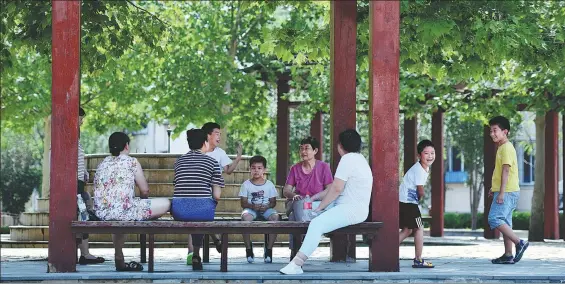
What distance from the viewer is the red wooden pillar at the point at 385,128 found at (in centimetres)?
1207

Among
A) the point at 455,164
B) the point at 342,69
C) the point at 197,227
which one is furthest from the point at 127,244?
the point at 455,164

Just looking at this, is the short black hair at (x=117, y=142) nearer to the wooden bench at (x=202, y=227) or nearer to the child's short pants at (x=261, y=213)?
the wooden bench at (x=202, y=227)

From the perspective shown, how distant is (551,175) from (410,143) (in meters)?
3.23

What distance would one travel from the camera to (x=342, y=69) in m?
14.1

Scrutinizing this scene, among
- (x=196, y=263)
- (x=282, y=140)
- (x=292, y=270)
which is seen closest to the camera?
(x=292, y=270)

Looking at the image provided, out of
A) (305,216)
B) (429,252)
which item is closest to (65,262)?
(305,216)

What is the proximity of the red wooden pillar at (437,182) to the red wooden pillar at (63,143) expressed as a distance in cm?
1611

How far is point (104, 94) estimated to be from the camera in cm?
3381

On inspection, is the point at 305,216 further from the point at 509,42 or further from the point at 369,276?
the point at 509,42

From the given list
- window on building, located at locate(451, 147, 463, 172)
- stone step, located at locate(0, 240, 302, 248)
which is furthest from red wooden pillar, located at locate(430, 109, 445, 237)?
window on building, located at locate(451, 147, 463, 172)

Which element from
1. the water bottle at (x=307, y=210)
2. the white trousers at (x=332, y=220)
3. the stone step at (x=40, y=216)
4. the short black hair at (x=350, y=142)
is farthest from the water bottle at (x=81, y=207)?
the stone step at (x=40, y=216)

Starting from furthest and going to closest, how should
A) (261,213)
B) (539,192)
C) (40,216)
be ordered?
(539,192) → (40,216) → (261,213)

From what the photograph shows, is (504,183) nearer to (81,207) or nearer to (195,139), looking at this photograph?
(195,139)

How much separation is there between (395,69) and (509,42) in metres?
4.43
